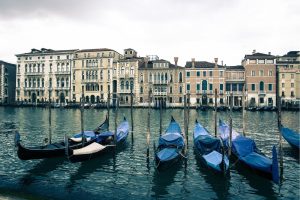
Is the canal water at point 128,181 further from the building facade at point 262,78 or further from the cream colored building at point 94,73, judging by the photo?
the cream colored building at point 94,73

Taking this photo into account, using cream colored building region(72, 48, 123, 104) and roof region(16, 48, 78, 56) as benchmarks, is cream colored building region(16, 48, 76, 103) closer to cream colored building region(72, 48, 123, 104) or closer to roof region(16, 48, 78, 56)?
roof region(16, 48, 78, 56)

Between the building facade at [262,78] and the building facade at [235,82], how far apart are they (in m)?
1.09

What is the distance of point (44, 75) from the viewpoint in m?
57.2

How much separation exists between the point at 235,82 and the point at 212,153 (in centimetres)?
3957

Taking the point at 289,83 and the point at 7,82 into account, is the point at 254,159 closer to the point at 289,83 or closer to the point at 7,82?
the point at 289,83

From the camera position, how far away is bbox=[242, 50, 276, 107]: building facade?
151ft

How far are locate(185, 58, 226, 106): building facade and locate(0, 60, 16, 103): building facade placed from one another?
40.3 m

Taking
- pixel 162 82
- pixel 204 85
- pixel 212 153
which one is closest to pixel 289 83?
pixel 204 85

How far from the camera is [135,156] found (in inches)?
496

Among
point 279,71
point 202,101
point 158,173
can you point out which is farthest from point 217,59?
point 158,173

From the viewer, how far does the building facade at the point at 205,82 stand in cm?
4741

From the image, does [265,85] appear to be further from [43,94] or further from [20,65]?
[20,65]

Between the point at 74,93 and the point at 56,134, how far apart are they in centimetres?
3813

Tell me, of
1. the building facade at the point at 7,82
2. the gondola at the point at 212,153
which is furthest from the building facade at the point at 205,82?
the building facade at the point at 7,82
